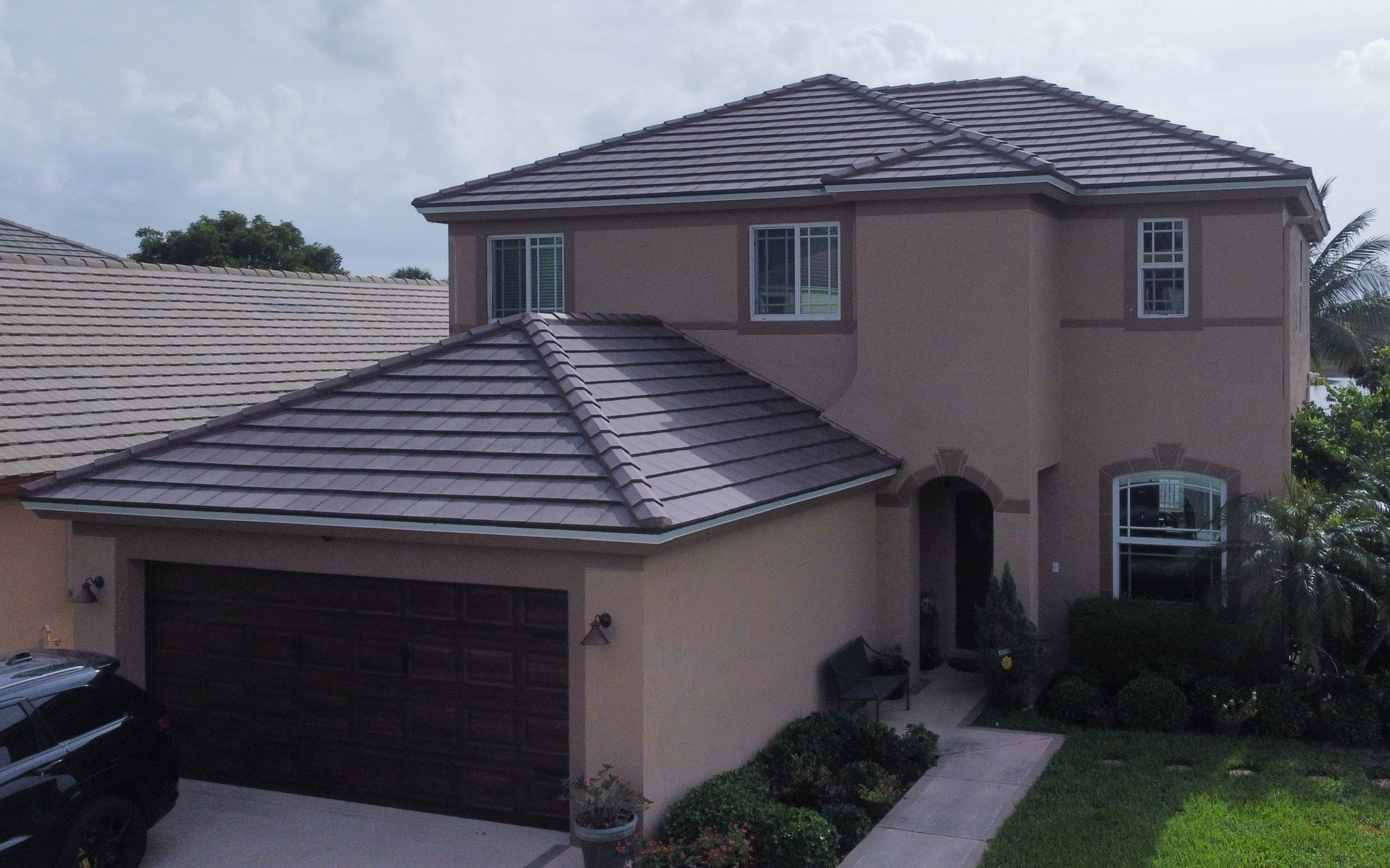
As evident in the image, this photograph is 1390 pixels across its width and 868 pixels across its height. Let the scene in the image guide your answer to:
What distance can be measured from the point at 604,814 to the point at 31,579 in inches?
309

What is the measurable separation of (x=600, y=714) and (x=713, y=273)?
25.4 ft

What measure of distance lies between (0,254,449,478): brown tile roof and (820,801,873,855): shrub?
29.4ft

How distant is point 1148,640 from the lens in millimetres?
14773

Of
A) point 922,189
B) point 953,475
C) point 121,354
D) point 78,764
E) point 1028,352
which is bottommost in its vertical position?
point 78,764

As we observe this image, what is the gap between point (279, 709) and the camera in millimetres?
11867

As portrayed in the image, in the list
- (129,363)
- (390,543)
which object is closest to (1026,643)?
(390,543)

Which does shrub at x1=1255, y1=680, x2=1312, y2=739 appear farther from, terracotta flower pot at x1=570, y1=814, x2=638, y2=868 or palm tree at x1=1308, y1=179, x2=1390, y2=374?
palm tree at x1=1308, y1=179, x2=1390, y2=374

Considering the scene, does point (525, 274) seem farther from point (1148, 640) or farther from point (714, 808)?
point (714, 808)

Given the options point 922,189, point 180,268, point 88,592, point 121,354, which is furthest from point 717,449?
point 180,268

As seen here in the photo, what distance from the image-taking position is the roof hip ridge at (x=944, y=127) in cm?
1457

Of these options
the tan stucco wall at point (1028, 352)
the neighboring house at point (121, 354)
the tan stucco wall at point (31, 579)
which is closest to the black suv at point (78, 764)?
the neighboring house at point (121, 354)

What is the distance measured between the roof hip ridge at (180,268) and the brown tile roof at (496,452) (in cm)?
811

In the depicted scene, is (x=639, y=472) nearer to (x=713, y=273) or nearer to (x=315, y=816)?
(x=315, y=816)

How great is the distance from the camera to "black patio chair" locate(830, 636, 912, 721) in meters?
13.5
